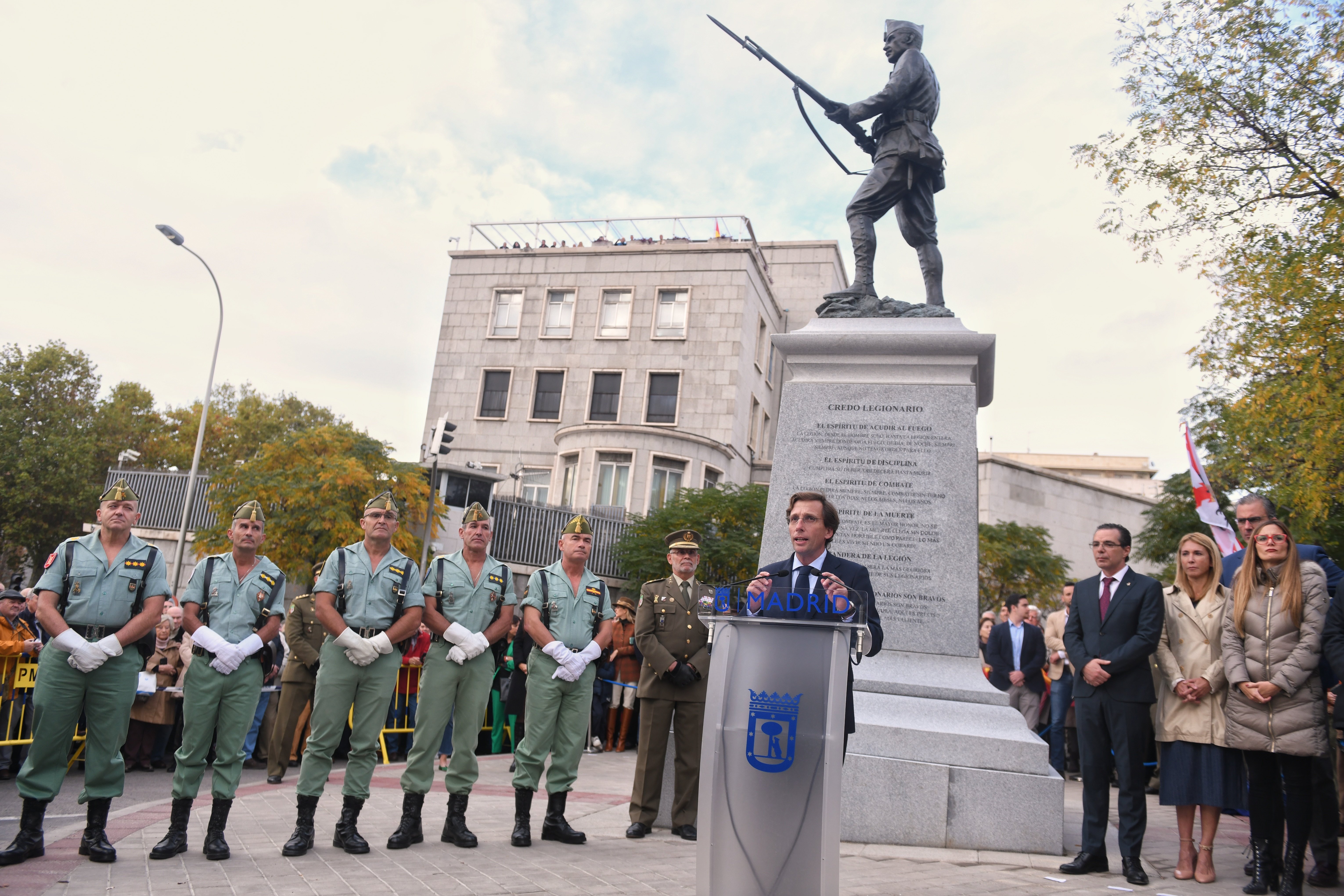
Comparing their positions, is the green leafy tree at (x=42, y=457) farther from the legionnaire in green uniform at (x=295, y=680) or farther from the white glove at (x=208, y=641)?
the white glove at (x=208, y=641)

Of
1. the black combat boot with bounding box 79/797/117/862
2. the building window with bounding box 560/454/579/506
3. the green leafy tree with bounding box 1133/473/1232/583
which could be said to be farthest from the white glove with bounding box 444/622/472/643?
the building window with bounding box 560/454/579/506

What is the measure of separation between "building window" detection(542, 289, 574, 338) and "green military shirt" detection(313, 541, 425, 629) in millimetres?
34251

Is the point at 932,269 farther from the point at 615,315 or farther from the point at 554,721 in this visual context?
the point at 615,315

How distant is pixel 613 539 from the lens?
29.9 metres

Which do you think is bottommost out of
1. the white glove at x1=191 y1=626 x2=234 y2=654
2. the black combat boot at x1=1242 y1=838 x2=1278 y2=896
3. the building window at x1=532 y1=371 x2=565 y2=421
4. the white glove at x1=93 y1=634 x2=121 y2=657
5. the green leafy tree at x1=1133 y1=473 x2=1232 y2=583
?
the black combat boot at x1=1242 y1=838 x2=1278 y2=896

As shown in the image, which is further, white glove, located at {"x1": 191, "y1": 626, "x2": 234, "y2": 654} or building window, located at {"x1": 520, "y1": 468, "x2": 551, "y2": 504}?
building window, located at {"x1": 520, "y1": 468, "x2": 551, "y2": 504}

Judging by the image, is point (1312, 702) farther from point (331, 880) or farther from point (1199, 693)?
point (331, 880)

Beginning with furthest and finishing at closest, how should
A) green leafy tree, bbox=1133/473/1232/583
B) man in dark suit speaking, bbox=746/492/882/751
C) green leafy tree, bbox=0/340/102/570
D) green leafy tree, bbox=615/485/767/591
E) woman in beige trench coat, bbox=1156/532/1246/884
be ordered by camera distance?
green leafy tree, bbox=0/340/102/570 → green leafy tree, bbox=1133/473/1232/583 → green leafy tree, bbox=615/485/767/591 → woman in beige trench coat, bbox=1156/532/1246/884 → man in dark suit speaking, bbox=746/492/882/751

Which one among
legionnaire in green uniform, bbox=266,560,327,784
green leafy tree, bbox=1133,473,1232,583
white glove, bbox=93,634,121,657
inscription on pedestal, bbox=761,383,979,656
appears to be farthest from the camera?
green leafy tree, bbox=1133,473,1232,583

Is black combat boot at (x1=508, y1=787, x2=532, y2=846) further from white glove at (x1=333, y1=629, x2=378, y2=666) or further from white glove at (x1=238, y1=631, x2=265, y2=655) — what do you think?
white glove at (x1=238, y1=631, x2=265, y2=655)

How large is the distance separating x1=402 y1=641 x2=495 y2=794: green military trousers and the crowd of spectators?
3627mm

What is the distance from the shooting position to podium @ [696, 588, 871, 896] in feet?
11.6

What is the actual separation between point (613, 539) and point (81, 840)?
24351mm

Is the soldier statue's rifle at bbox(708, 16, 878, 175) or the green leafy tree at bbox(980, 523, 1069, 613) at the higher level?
the soldier statue's rifle at bbox(708, 16, 878, 175)
